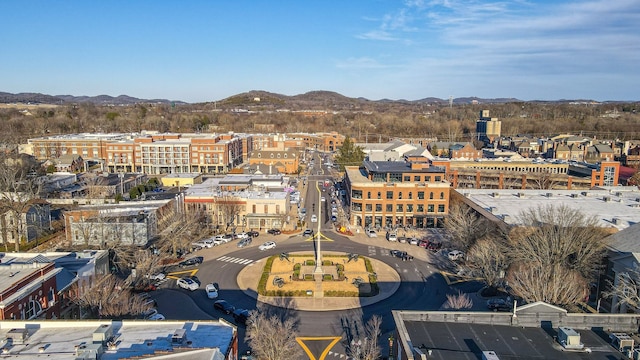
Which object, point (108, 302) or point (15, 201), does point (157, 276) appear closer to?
point (108, 302)

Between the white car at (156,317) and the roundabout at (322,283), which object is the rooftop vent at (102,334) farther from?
the roundabout at (322,283)

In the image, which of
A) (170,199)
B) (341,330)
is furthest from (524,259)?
(170,199)

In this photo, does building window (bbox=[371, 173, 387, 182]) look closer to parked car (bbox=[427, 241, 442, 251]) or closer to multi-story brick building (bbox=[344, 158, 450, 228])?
multi-story brick building (bbox=[344, 158, 450, 228])

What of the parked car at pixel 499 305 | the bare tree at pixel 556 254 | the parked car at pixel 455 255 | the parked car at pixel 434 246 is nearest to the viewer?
the bare tree at pixel 556 254

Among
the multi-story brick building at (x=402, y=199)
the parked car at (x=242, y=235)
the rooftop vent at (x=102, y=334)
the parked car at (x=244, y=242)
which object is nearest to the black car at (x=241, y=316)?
the rooftop vent at (x=102, y=334)

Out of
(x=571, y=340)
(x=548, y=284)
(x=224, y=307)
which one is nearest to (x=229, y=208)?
(x=224, y=307)

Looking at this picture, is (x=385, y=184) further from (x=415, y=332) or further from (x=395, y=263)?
(x=415, y=332)
